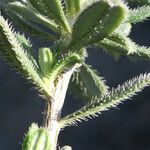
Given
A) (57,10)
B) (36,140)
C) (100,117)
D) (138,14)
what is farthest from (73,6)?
(100,117)

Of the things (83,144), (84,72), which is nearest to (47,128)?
(84,72)

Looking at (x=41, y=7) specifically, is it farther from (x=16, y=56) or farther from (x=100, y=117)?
(x=100, y=117)

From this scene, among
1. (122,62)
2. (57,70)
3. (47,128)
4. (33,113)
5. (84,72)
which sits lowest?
(47,128)

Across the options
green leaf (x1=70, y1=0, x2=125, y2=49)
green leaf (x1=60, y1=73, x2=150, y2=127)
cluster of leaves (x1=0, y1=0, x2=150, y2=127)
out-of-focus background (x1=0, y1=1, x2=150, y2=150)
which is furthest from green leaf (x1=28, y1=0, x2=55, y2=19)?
out-of-focus background (x1=0, y1=1, x2=150, y2=150)

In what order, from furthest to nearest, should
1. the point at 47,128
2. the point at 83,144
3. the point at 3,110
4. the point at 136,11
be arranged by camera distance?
the point at 3,110 → the point at 83,144 → the point at 136,11 → the point at 47,128

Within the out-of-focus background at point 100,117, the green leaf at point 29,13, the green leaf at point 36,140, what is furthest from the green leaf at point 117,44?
the out-of-focus background at point 100,117

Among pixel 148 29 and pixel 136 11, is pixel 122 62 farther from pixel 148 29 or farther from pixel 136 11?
pixel 136 11

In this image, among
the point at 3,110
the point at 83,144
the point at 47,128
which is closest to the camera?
the point at 47,128
